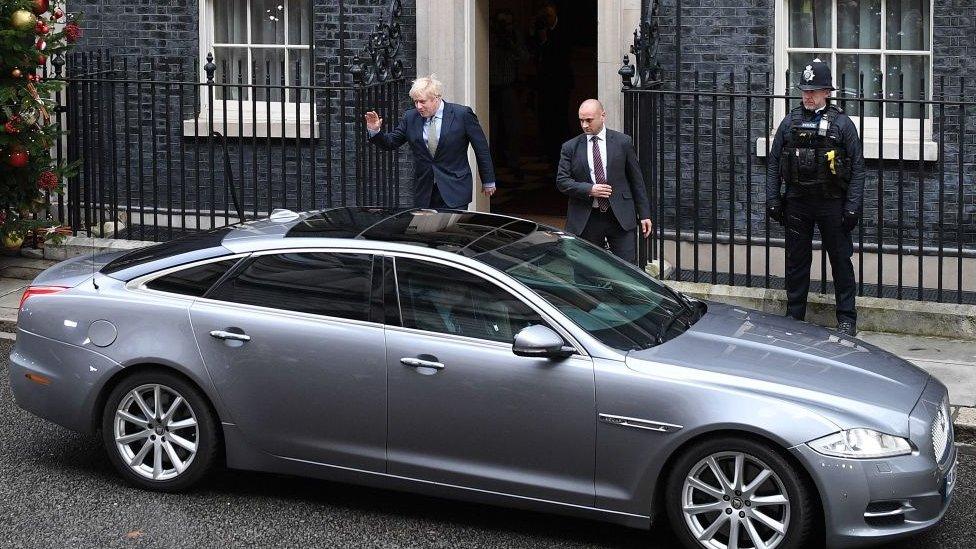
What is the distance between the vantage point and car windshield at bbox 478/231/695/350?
674 centimetres

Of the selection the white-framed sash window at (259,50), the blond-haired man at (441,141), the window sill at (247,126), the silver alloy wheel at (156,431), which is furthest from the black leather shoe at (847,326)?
the white-framed sash window at (259,50)

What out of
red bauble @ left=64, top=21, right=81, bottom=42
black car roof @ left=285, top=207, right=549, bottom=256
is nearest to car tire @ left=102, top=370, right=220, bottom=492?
black car roof @ left=285, top=207, right=549, bottom=256

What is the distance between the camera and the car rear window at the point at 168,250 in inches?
294

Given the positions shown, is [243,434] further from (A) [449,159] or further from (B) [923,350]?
(B) [923,350]

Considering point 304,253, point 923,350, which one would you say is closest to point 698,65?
point 923,350

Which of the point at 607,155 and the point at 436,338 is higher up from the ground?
the point at 607,155

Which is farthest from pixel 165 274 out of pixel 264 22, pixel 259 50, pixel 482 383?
pixel 264 22

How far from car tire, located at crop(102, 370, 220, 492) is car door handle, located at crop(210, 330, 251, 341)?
0.30 m

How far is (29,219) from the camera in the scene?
12398mm

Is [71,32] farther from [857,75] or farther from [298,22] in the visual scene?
[857,75]

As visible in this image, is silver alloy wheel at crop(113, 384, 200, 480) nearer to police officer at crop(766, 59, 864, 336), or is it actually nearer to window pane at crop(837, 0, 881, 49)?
police officer at crop(766, 59, 864, 336)

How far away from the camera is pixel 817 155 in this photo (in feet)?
32.0

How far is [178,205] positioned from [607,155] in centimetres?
539

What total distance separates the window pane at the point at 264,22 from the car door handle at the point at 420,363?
7.65m
